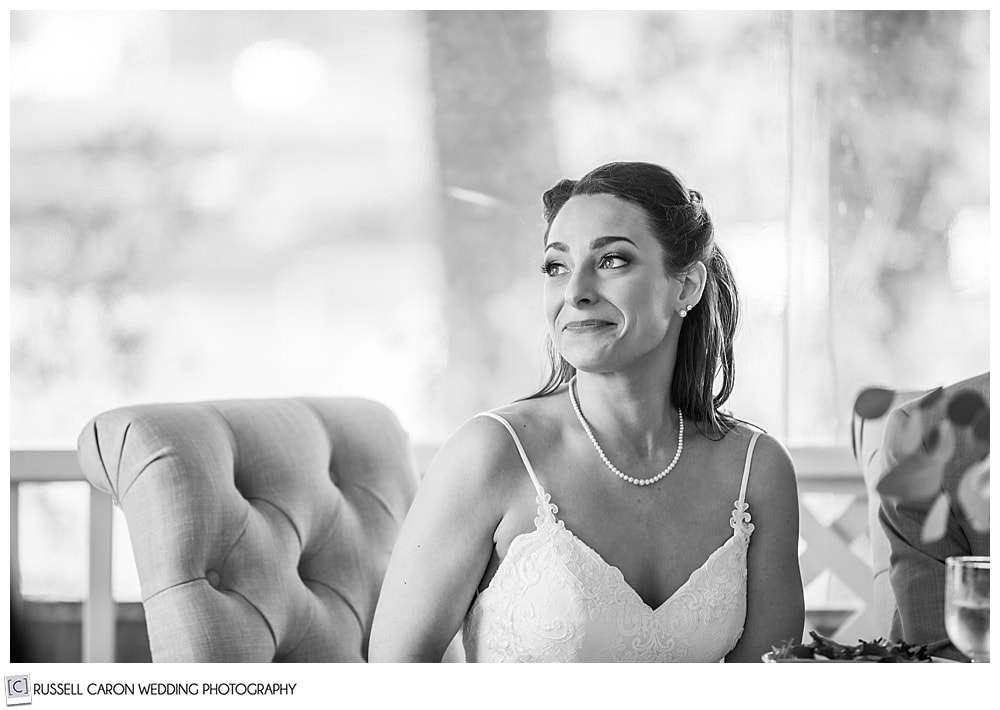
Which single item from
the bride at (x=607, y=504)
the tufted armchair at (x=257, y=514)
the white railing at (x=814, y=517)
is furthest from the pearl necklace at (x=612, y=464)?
the white railing at (x=814, y=517)

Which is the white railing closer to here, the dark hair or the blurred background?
the blurred background

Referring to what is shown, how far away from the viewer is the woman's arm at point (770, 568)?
130cm

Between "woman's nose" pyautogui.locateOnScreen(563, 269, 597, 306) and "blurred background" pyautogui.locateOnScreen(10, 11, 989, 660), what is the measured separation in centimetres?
86

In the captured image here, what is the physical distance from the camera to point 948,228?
201 centimetres

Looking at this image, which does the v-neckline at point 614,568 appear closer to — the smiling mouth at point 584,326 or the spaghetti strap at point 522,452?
the spaghetti strap at point 522,452

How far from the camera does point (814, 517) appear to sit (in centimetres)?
196

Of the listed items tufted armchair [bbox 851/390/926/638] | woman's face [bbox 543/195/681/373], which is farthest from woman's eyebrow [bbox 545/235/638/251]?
tufted armchair [bbox 851/390/926/638]

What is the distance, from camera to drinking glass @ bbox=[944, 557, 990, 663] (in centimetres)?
84

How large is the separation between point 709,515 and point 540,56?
1152 mm

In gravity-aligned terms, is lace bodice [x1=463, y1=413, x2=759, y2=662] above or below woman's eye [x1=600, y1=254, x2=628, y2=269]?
below

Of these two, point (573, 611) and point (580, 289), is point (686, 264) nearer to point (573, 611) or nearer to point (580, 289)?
point (580, 289)

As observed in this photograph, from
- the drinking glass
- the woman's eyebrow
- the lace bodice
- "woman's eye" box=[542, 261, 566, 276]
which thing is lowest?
the lace bodice
